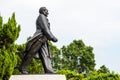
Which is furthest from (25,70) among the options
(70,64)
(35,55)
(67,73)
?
(70,64)

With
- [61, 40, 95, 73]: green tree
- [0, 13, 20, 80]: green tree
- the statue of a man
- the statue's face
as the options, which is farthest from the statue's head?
[61, 40, 95, 73]: green tree

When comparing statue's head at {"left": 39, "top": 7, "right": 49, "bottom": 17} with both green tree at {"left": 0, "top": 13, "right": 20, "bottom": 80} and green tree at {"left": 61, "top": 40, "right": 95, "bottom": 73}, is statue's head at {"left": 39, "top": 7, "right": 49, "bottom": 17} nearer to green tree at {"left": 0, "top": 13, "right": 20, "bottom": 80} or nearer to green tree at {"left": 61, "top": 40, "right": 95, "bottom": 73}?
green tree at {"left": 0, "top": 13, "right": 20, "bottom": 80}

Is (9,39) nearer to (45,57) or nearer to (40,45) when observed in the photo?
(40,45)

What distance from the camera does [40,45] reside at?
607 inches

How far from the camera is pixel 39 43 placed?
15406 mm

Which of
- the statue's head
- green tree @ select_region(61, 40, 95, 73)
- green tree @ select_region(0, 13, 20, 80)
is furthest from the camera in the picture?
green tree @ select_region(61, 40, 95, 73)

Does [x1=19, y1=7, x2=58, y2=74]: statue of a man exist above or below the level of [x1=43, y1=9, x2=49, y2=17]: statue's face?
below

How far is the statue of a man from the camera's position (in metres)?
15.3

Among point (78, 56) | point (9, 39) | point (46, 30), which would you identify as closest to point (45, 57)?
point (46, 30)

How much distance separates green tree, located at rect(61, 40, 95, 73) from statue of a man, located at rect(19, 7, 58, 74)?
27315mm

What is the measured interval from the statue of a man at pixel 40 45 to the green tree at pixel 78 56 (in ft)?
89.6

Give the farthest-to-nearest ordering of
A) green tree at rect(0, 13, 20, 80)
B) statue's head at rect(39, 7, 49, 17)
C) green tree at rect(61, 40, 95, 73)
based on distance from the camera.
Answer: green tree at rect(61, 40, 95, 73), statue's head at rect(39, 7, 49, 17), green tree at rect(0, 13, 20, 80)

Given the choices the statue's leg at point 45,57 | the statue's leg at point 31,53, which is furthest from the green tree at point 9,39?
the statue's leg at point 45,57

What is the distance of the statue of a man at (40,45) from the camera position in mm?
15320
